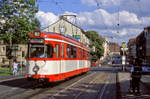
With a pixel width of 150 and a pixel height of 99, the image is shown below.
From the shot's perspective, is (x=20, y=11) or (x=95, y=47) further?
(x=95, y=47)

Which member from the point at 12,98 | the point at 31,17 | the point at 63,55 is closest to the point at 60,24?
the point at 31,17

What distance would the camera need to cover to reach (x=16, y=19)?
39062mm

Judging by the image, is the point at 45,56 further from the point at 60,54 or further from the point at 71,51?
the point at 71,51

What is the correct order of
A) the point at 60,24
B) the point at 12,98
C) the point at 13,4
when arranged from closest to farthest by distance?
1. the point at 12,98
2. the point at 13,4
3. the point at 60,24

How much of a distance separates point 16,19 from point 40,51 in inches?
852

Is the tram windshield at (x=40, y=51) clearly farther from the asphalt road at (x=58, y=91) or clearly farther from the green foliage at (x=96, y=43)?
the green foliage at (x=96, y=43)

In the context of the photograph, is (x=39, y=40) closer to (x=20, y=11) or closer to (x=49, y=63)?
(x=49, y=63)

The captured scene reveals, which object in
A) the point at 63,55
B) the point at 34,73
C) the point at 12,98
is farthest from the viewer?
the point at 63,55

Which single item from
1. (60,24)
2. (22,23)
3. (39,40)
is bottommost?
(39,40)

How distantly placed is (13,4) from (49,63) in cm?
2268

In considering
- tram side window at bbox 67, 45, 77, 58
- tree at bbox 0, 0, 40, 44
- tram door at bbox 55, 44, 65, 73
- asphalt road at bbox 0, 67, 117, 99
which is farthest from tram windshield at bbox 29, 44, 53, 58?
tree at bbox 0, 0, 40, 44

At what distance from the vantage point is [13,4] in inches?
1543

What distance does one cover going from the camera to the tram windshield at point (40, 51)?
18.3 m

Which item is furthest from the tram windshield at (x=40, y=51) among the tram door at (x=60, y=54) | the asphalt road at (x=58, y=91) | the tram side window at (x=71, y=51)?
the tram side window at (x=71, y=51)
